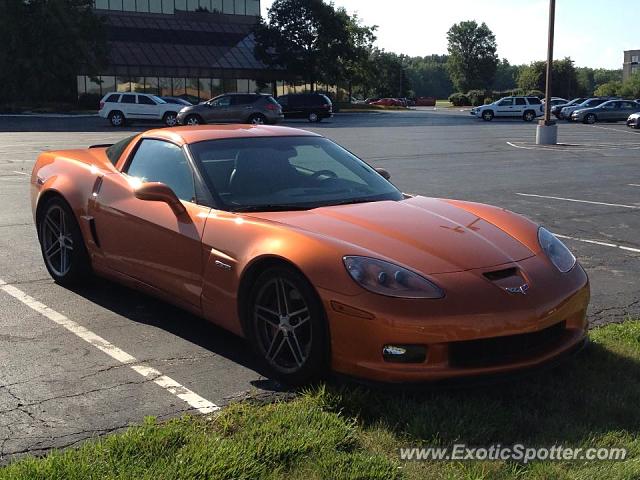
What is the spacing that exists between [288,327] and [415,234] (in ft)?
2.87

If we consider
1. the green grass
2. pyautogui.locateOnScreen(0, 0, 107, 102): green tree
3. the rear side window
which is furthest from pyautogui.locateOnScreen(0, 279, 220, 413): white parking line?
pyautogui.locateOnScreen(0, 0, 107, 102): green tree

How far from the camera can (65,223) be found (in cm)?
607

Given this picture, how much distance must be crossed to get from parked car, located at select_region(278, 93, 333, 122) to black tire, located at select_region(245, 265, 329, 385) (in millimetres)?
41142

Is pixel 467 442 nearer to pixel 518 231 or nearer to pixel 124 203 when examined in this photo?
pixel 518 231

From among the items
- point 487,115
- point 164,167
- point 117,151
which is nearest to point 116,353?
point 164,167

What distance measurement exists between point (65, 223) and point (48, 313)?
34.6 inches

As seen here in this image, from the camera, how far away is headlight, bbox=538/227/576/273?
14.3 ft

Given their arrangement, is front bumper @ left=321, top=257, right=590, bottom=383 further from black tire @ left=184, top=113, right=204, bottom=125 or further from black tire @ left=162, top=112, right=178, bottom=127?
black tire @ left=162, top=112, right=178, bottom=127

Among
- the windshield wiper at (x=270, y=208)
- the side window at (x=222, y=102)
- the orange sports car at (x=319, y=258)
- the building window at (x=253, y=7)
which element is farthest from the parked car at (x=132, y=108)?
the building window at (x=253, y=7)

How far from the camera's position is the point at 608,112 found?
155 ft

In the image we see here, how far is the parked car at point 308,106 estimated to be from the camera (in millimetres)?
44719

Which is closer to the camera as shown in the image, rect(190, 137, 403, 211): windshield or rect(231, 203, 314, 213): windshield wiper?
rect(231, 203, 314, 213): windshield wiper

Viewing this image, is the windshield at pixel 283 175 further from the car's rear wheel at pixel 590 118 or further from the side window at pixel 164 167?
the car's rear wheel at pixel 590 118

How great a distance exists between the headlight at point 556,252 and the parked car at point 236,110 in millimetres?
31026
